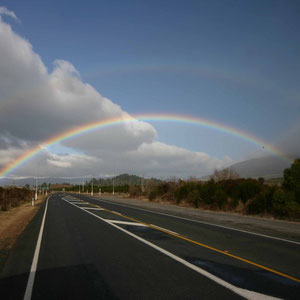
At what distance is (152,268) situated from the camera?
252 inches

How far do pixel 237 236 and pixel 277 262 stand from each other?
13.4ft

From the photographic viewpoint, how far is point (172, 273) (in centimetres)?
598

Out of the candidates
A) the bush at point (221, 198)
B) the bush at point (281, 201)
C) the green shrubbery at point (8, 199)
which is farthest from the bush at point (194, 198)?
the green shrubbery at point (8, 199)

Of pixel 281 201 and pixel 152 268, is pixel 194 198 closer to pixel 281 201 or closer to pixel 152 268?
pixel 281 201

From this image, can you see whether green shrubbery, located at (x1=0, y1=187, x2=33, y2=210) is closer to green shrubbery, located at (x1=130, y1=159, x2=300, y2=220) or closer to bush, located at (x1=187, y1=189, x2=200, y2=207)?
bush, located at (x1=187, y1=189, x2=200, y2=207)

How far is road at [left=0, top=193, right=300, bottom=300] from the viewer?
499 centimetres

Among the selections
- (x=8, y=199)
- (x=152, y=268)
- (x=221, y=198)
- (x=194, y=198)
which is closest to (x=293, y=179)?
(x=221, y=198)

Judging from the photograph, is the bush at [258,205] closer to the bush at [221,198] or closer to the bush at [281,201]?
the bush at [281,201]

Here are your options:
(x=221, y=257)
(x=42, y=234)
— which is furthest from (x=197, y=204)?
(x=221, y=257)

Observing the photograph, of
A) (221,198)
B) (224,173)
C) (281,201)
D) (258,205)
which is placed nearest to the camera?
(281,201)

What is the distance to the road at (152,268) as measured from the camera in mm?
4992

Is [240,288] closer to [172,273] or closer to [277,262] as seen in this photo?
[172,273]

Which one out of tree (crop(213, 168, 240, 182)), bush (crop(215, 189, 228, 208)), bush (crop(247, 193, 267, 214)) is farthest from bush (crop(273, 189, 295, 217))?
tree (crop(213, 168, 240, 182))

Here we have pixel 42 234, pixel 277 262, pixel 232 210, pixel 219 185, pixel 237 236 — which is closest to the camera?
pixel 277 262
